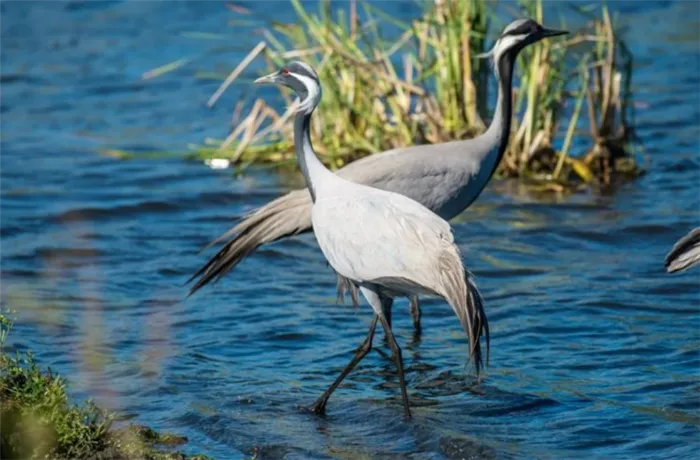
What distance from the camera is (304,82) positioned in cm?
644

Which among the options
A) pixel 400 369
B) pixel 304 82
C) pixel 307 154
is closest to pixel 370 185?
pixel 307 154

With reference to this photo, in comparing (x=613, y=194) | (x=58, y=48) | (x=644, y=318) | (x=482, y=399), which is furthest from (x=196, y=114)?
(x=482, y=399)

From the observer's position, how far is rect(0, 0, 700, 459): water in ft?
20.0

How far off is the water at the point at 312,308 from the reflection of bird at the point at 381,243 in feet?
1.40

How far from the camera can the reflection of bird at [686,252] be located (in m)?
6.27

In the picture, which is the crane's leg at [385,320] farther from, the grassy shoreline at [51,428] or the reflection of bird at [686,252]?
the reflection of bird at [686,252]

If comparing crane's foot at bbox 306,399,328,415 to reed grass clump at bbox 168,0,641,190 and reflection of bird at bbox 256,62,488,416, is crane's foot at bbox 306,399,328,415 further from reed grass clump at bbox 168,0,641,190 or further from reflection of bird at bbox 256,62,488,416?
reed grass clump at bbox 168,0,641,190

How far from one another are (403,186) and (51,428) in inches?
113

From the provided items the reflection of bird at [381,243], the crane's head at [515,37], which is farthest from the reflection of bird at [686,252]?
the crane's head at [515,37]

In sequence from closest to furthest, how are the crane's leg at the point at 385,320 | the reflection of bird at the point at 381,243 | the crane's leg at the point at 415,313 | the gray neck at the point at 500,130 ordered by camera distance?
1. the reflection of bird at the point at 381,243
2. the crane's leg at the point at 385,320
3. the crane's leg at the point at 415,313
4. the gray neck at the point at 500,130

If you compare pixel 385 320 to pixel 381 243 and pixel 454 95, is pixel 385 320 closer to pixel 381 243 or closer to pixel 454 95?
pixel 381 243

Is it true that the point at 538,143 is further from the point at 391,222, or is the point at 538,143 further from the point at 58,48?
the point at 58,48

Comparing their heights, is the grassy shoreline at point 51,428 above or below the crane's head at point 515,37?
below

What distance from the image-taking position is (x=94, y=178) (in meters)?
11.1
